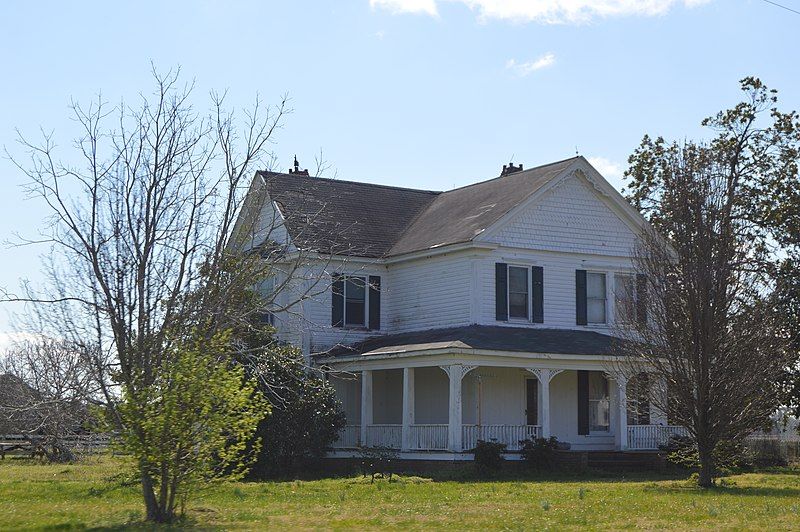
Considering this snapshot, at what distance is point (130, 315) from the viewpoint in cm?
1808

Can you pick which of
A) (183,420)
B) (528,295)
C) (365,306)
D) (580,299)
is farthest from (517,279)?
(183,420)

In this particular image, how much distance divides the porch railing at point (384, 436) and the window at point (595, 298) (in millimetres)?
7219

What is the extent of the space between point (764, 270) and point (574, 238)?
343 inches

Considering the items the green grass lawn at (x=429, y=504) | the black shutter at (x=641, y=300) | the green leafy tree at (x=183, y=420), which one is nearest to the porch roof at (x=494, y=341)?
the black shutter at (x=641, y=300)

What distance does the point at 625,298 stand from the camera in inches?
1209

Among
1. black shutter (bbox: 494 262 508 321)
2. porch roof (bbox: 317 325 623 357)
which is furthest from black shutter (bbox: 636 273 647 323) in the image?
black shutter (bbox: 494 262 508 321)

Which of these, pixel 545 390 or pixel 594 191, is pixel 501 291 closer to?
pixel 545 390

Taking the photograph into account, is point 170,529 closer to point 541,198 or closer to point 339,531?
point 339,531

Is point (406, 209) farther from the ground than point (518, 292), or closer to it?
farther from the ground

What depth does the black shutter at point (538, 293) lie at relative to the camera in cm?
3419

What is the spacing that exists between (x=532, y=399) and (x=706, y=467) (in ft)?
30.6

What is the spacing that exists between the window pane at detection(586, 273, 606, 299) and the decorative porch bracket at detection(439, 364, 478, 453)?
22.1 ft

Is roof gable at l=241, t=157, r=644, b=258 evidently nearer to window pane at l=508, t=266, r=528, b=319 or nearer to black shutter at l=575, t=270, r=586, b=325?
window pane at l=508, t=266, r=528, b=319

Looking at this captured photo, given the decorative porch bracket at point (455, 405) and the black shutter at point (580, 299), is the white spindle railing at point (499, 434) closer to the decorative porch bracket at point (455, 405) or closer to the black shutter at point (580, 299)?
the decorative porch bracket at point (455, 405)
